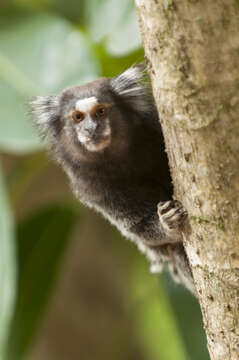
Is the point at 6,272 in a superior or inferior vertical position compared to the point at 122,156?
inferior

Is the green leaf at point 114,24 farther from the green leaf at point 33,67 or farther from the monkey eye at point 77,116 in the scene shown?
the monkey eye at point 77,116

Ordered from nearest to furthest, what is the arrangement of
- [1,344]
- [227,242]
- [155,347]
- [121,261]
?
[227,242] < [1,344] < [121,261] < [155,347]

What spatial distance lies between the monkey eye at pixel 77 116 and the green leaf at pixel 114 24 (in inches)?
13.9

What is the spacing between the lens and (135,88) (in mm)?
2062

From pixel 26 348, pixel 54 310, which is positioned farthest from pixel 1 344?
pixel 54 310

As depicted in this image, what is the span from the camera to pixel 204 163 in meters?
1.25

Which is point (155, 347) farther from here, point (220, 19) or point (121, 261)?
point (220, 19)

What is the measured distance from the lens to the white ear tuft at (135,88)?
6.63 feet

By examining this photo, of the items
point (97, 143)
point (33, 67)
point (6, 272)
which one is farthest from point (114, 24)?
point (6, 272)

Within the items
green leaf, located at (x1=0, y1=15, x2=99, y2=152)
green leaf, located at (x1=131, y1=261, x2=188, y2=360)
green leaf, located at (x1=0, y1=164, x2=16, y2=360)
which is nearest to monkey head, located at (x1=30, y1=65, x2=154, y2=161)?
green leaf, located at (x1=0, y1=15, x2=99, y2=152)

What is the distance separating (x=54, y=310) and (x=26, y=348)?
68cm

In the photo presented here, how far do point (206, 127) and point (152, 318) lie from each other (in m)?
2.79

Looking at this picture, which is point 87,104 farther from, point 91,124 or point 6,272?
point 6,272

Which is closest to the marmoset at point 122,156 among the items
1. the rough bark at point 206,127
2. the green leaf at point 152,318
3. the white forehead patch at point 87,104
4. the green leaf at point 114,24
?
the white forehead patch at point 87,104
